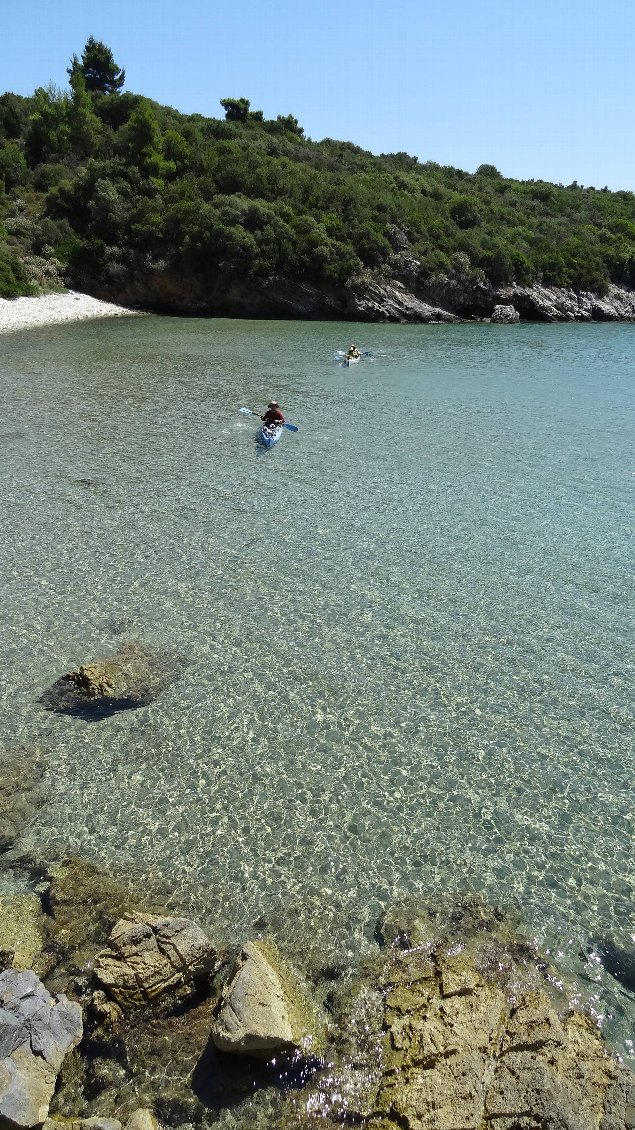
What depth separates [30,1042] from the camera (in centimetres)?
468

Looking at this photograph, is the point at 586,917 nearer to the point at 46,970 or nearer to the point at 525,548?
the point at 46,970

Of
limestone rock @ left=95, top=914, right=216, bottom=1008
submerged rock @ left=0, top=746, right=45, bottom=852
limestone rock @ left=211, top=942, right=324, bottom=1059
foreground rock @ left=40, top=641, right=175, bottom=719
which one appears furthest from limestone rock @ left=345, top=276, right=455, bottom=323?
limestone rock @ left=211, top=942, right=324, bottom=1059

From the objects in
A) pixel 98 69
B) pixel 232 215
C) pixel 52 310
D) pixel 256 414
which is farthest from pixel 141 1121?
pixel 98 69

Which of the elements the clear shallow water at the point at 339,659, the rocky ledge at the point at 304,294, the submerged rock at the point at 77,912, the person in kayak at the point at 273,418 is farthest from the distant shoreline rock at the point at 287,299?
the submerged rock at the point at 77,912

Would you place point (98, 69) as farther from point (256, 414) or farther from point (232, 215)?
point (256, 414)

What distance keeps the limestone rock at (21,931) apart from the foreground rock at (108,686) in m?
2.60

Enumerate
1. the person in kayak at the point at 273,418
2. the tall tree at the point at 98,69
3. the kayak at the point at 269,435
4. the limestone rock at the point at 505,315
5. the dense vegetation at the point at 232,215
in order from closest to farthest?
the kayak at the point at 269,435 < the person in kayak at the point at 273,418 < the dense vegetation at the point at 232,215 < the limestone rock at the point at 505,315 < the tall tree at the point at 98,69

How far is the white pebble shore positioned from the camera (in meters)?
42.1

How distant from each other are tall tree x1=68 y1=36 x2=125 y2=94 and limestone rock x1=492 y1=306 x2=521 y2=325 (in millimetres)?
66193

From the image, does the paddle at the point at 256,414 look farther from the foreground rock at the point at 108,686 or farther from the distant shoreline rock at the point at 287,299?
the distant shoreline rock at the point at 287,299

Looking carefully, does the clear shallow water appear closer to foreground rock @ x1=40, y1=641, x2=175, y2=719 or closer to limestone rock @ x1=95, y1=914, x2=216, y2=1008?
foreground rock @ x1=40, y1=641, x2=175, y2=719

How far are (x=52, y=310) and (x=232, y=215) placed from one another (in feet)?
60.3

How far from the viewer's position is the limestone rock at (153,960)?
16.8 feet

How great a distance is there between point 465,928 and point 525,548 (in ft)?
27.4
